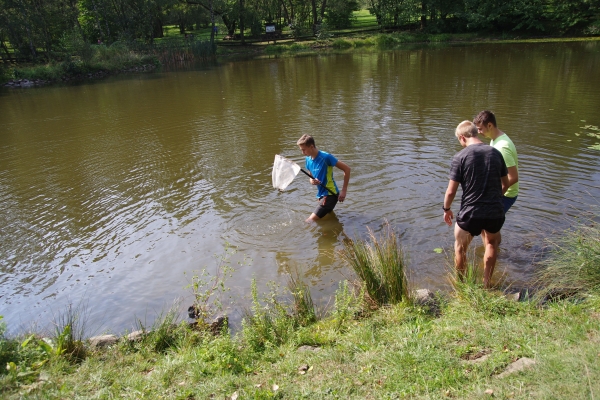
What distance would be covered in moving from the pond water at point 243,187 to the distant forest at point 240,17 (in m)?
25.3

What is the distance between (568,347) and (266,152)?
9.77 m

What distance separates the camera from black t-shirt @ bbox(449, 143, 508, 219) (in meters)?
4.70

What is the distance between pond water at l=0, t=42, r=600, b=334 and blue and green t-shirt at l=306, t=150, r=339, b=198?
778mm

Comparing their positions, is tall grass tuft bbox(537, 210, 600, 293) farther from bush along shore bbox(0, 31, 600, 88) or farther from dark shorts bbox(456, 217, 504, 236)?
bush along shore bbox(0, 31, 600, 88)

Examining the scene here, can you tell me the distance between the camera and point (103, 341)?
4859mm

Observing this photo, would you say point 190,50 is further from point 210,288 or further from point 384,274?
point 384,274

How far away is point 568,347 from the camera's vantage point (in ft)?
11.5

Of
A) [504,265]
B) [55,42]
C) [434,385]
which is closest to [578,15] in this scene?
[504,265]

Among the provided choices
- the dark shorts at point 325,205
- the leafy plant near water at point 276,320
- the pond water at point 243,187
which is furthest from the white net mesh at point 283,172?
the leafy plant near water at point 276,320

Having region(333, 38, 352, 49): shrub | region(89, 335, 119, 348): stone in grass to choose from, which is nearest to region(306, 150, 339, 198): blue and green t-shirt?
region(89, 335, 119, 348): stone in grass

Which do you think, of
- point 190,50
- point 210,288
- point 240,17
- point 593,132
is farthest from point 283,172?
point 240,17

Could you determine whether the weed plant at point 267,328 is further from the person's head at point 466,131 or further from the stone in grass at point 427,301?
the person's head at point 466,131

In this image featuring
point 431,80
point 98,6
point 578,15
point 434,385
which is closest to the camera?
point 434,385

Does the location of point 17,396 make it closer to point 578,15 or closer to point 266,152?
point 266,152
